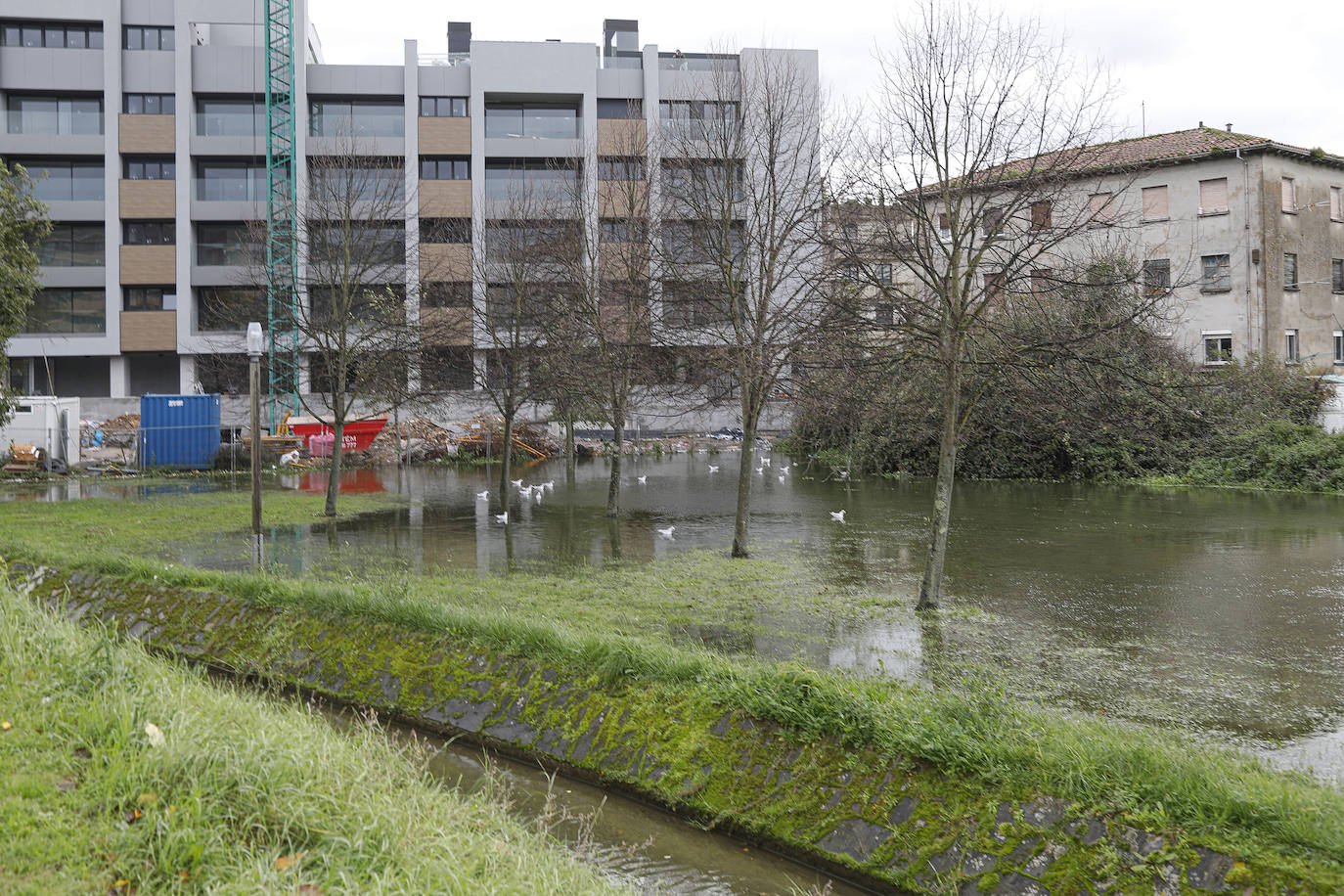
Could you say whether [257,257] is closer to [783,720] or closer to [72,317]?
[783,720]

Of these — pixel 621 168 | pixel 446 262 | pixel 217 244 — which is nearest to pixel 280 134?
pixel 217 244

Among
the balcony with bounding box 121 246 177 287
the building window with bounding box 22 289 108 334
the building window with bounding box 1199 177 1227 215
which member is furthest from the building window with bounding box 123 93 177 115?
the building window with bounding box 1199 177 1227 215

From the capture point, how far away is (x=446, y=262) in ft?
137

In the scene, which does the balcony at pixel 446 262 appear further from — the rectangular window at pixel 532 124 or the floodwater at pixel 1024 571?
the rectangular window at pixel 532 124

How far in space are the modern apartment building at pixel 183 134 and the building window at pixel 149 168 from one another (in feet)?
0.23

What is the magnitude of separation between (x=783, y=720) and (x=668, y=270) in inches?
479

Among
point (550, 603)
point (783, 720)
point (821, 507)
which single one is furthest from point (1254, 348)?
point (783, 720)

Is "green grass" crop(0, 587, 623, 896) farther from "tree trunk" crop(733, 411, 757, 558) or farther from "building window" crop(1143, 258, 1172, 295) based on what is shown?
"tree trunk" crop(733, 411, 757, 558)

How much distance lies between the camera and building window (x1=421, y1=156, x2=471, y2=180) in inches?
1934

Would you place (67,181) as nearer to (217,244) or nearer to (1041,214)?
(217,244)

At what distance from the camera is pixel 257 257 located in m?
23.5

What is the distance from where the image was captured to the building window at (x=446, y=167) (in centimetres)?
4912

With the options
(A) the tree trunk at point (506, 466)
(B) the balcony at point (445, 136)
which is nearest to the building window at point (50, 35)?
(B) the balcony at point (445, 136)

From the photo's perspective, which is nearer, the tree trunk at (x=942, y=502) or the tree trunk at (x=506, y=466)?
the tree trunk at (x=942, y=502)
